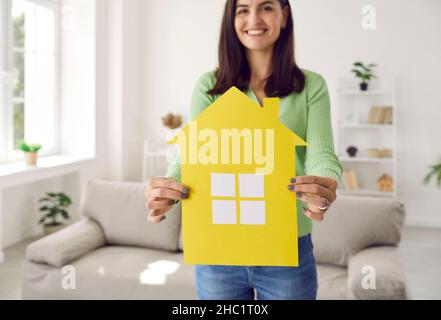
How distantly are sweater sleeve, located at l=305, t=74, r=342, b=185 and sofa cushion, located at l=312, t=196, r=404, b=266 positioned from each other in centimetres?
128

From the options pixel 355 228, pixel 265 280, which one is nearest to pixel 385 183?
pixel 355 228

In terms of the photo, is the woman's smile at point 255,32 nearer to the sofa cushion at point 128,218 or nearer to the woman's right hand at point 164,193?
the woman's right hand at point 164,193

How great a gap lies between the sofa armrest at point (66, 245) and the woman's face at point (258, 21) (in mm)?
1593

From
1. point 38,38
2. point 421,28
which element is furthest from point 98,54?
point 421,28

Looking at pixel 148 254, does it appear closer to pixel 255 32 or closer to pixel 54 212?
pixel 255 32

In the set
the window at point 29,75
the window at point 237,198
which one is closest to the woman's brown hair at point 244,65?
the window at point 237,198

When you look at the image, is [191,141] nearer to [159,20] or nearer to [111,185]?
[111,185]

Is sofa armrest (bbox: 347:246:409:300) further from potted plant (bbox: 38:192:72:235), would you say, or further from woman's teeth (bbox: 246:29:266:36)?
potted plant (bbox: 38:192:72:235)

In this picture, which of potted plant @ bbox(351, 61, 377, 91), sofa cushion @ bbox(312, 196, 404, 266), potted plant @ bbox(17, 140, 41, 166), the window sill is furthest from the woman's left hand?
potted plant @ bbox(351, 61, 377, 91)

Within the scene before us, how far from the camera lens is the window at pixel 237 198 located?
30.5 inches

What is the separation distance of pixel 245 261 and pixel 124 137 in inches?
127

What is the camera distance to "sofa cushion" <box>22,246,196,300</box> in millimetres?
2000

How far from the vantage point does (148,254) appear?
2.20 metres

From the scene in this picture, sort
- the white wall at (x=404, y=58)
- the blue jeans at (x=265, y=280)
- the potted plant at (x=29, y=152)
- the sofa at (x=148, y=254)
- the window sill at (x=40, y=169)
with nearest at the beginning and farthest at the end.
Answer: the blue jeans at (x=265, y=280) < the sofa at (x=148, y=254) < the window sill at (x=40, y=169) < the potted plant at (x=29, y=152) < the white wall at (x=404, y=58)
